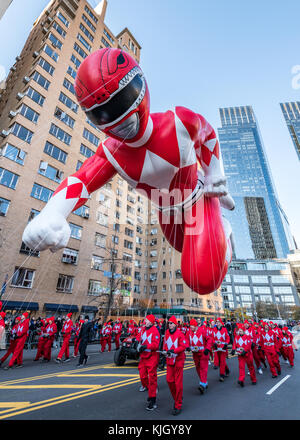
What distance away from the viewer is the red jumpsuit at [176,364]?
389cm

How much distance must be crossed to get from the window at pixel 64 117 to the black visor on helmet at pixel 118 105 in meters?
23.0

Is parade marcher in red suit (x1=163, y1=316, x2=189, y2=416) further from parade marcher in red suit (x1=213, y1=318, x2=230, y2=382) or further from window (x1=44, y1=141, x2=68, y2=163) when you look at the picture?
window (x1=44, y1=141, x2=68, y2=163)

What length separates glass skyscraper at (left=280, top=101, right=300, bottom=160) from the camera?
117250 mm

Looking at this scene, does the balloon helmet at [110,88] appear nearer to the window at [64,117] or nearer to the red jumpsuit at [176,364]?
the red jumpsuit at [176,364]

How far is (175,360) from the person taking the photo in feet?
13.8

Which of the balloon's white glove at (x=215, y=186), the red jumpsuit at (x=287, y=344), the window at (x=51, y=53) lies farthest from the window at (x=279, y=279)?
the balloon's white glove at (x=215, y=186)

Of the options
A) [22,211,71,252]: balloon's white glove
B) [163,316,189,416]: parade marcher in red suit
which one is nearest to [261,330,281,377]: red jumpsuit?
[163,316,189,416]: parade marcher in red suit

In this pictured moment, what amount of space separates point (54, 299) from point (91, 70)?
19.6 meters

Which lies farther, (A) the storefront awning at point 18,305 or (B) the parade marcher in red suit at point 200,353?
(A) the storefront awning at point 18,305

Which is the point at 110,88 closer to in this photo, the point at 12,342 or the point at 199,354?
the point at 199,354

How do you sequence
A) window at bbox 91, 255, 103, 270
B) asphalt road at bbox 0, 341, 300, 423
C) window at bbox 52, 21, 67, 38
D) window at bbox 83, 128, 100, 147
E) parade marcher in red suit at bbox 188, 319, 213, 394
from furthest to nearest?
1. window at bbox 83, 128, 100, 147
2. window at bbox 52, 21, 67, 38
3. window at bbox 91, 255, 103, 270
4. parade marcher in red suit at bbox 188, 319, 213, 394
5. asphalt road at bbox 0, 341, 300, 423

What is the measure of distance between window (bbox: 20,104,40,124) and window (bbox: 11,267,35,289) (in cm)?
1281

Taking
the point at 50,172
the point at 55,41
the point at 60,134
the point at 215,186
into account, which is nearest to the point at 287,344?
the point at 215,186

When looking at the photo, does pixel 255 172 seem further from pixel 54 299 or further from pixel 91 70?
pixel 91 70
